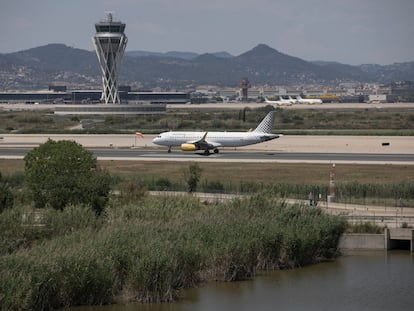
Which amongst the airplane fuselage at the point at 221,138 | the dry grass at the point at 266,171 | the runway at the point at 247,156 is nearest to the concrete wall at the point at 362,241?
the dry grass at the point at 266,171

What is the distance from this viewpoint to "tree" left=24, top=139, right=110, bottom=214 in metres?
70.1

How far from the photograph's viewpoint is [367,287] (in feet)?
191

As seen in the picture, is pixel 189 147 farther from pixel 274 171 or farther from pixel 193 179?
pixel 193 179

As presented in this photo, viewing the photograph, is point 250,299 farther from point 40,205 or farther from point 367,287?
point 40,205

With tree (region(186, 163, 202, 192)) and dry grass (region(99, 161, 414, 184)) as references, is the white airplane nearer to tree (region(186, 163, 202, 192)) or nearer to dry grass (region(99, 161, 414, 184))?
dry grass (region(99, 161, 414, 184))

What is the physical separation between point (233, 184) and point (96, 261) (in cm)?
4042

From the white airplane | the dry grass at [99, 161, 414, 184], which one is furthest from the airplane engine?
the dry grass at [99, 161, 414, 184]

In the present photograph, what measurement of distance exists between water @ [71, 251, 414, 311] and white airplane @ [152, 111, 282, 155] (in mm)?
67070

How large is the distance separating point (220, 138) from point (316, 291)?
251 ft

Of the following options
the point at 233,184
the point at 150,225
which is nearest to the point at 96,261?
the point at 150,225

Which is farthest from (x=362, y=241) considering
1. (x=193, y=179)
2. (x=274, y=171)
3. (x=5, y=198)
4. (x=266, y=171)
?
(x=266, y=171)

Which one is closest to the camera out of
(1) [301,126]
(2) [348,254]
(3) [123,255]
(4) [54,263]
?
(4) [54,263]

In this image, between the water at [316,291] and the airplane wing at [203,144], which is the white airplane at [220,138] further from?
the water at [316,291]

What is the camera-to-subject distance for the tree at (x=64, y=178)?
230 feet
